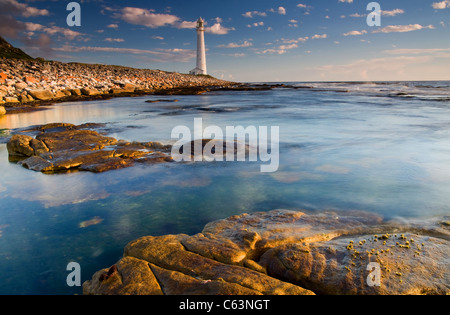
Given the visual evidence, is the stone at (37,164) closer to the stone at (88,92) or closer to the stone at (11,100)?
the stone at (11,100)

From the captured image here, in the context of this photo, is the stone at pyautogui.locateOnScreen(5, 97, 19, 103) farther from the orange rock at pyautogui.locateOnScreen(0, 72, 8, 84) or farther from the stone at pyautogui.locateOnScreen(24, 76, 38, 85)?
the stone at pyautogui.locateOnScreen(24, 76, 38, 85)

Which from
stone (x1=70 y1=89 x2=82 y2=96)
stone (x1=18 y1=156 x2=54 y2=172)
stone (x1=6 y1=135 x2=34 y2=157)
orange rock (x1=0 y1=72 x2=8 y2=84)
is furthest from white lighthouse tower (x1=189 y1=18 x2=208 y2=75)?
stone (x1=18 y1=156 x2=54 y2=172)

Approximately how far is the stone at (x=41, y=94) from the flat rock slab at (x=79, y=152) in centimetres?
1675

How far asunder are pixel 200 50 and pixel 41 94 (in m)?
49.9

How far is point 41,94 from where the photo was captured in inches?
890

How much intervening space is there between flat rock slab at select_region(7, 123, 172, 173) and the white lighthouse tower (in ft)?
201

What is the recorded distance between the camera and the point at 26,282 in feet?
9.79

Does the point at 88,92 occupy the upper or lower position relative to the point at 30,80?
lower

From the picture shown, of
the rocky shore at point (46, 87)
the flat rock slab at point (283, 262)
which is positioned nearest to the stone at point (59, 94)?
the rocky shore at point (46, 87)

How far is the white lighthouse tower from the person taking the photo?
209 feet

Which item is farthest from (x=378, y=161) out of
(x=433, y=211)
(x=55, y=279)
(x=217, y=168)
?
(x=55, y=279)

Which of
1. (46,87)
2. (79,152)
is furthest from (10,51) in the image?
(79,152)

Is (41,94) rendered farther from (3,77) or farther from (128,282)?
(128,282)

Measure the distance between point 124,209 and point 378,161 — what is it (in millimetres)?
5782
